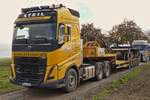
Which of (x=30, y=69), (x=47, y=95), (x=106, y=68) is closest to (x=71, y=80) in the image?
(x=47, y=95)

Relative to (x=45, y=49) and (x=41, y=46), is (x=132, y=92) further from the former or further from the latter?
(x=41, y=46)

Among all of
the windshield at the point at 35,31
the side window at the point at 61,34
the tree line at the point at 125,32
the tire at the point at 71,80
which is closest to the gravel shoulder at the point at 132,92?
the tire at the point at 71,80

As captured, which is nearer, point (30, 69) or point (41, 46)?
point (41, 46)

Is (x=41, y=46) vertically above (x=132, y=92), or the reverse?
(x=41, y=46)

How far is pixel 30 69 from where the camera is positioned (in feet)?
38.2

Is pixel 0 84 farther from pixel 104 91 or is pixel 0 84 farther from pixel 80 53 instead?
pixel 104 91

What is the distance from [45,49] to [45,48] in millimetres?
36

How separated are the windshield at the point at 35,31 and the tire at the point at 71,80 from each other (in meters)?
1.77

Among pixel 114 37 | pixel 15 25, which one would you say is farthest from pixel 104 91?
pixel 114 37

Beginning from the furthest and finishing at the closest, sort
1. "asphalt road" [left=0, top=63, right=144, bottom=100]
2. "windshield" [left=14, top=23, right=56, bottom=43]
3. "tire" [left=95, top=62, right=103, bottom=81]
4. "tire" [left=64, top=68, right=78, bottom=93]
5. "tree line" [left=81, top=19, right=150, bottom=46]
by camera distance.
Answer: "tree line" [left=81, top=19, right=150, bottom=46] < "tire" [left=95, top=62, right=103, bottom=81] < "tire" [left=64, top=68, right=78, bottom=93] < "windshield" [left=14, top=23, right=56, bottom=43] < "asphalt road" [left=0, top=63, right=144, bottom=100]

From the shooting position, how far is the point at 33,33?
38.8ft

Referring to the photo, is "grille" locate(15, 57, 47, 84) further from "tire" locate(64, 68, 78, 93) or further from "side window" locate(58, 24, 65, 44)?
"tire" locate(64, 68, 78, 93)

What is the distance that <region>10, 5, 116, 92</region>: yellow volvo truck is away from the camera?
11.5m

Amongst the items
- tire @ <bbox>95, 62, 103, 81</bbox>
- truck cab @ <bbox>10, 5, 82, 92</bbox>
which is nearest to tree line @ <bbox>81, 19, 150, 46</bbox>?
tire @ <bbox>95, 62, 103, 81</bbox>
